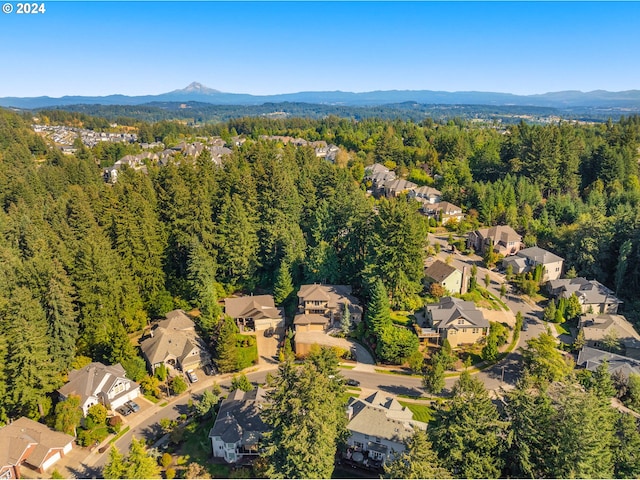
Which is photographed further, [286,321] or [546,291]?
[546,291]

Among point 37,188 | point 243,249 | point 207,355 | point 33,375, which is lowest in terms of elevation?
point 207,355

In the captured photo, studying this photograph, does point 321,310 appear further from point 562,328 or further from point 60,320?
point 562,328

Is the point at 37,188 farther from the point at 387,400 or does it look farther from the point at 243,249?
the point at 387,400

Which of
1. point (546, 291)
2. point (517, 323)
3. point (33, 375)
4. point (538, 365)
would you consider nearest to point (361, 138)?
point (546, 291)

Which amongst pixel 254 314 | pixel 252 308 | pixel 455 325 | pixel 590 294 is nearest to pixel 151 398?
pixel 254 314

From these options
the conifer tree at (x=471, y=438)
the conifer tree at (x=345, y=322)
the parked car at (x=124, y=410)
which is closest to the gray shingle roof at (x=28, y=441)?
the parked car at (x=124, y=410)

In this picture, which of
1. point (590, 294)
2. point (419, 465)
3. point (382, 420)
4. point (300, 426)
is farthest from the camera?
point (590, 294)
